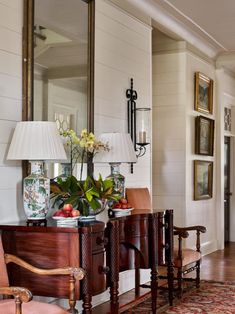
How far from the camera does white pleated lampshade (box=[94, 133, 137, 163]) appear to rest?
4.55 meters

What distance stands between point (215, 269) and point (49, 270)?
163 inches

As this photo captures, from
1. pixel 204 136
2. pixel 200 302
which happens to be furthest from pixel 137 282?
pixel 204 136

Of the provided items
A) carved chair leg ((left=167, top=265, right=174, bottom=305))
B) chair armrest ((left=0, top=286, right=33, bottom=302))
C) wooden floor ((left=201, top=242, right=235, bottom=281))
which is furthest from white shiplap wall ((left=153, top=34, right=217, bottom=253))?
chair armrest ((left=0, top=286, right=33, bottom=302))

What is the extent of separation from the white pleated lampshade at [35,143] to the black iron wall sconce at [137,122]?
7.01ft

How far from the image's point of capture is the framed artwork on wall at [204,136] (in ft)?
25.2

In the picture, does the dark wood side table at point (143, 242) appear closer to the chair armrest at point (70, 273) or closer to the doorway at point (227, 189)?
the chair armrest at point (70, 273)

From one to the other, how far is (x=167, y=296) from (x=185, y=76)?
3.28 m

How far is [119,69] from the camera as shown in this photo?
5.49 m

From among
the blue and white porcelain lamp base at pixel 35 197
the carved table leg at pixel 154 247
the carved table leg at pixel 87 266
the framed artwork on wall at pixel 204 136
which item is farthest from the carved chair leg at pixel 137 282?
the framed artwork on wall at pixel 204 136

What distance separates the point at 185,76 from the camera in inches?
289

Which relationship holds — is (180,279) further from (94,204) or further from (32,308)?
(32,308)

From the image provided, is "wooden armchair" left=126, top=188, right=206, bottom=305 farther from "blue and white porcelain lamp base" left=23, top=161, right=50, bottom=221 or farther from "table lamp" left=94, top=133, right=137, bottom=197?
"blue and white porcelain lamp base" left=23, top=161, right=50, bottom=221

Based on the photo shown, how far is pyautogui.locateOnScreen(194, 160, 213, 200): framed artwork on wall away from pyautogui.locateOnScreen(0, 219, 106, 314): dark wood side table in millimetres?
4320

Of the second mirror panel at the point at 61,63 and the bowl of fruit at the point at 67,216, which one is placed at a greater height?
the second mirror panel at the point at 61,63
